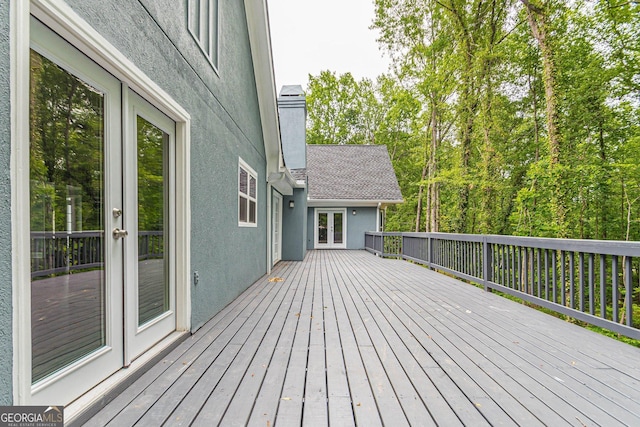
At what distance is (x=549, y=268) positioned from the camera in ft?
11.6

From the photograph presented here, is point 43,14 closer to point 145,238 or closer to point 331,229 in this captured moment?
point 145,238

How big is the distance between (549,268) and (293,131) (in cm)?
738

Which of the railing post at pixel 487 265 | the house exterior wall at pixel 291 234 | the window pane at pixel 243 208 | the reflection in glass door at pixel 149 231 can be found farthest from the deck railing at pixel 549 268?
the window pane at pixel 243 208

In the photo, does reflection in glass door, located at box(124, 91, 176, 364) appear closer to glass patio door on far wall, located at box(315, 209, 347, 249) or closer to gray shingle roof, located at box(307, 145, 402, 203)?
gray shingle roof, located at box(307, 145, 402, 203)

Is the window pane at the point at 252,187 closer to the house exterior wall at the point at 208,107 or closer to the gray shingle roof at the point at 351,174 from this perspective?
the house exterior wall at the point at 208,107

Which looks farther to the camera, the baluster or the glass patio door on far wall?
the glass patio door on far wall

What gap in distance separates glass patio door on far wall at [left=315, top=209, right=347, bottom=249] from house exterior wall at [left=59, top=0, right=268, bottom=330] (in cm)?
761

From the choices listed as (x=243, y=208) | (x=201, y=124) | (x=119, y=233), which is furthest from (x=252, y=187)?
(x=119, y=233)

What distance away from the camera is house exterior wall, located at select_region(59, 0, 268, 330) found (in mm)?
1972

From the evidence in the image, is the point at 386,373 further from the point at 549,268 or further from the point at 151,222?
the point at 549,268

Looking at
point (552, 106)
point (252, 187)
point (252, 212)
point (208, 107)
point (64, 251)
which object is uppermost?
point (552, 106)

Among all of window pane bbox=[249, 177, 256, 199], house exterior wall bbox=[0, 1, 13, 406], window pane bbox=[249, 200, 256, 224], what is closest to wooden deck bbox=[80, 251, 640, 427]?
house exterior wall bbox=[0, 1, 13, 406]

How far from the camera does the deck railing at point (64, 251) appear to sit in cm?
139

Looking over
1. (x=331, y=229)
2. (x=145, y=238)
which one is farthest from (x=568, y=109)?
(x=145, y=238)
